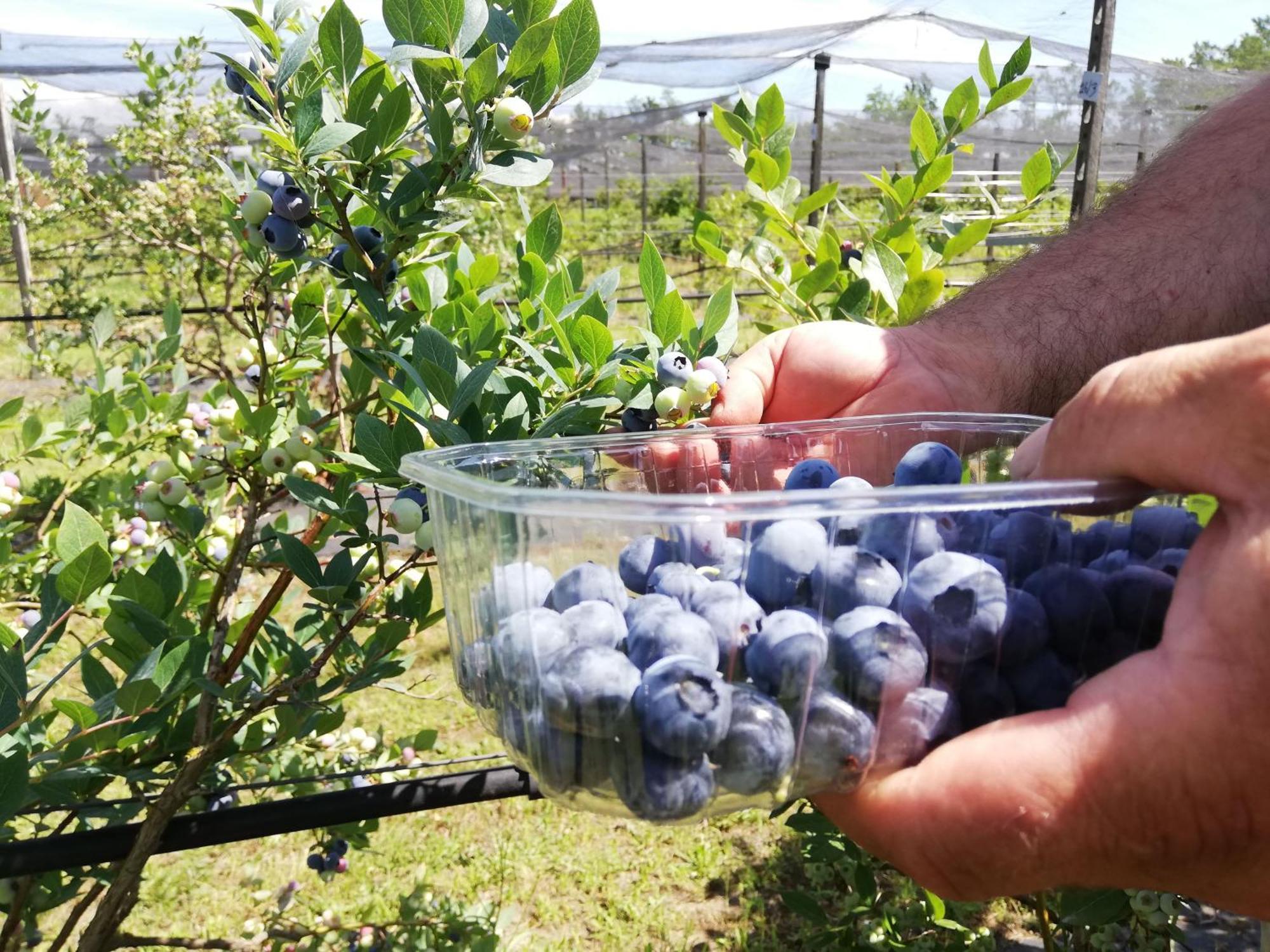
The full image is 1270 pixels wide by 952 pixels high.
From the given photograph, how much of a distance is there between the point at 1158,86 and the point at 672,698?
9237mm

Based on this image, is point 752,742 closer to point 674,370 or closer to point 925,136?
point 674,370

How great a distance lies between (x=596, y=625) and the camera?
1.58ft

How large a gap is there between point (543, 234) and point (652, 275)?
14 centimetres

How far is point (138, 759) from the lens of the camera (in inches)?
38.5

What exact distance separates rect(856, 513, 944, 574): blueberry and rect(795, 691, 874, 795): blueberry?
0.07 m

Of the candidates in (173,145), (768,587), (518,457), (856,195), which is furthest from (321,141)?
(856,195)

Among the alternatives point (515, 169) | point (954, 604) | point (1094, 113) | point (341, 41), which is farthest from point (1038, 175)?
point (1094, 113)

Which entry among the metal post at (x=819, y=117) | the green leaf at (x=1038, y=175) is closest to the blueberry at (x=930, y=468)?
the green leaf at (x=1038, y=175)

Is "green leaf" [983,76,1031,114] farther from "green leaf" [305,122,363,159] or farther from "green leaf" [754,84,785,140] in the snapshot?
"green leaf" [305,122,363,159]

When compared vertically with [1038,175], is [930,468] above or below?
below

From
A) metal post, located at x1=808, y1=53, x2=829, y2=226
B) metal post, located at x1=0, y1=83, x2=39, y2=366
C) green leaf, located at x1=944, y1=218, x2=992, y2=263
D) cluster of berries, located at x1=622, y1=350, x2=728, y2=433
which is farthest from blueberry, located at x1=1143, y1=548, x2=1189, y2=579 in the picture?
metal post, located at x1=808, y1=53, x2=829, y2=226

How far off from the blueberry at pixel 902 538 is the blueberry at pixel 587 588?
0.39 ft

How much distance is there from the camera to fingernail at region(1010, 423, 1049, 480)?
552 mm

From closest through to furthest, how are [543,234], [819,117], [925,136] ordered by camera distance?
[543,234] → [925,136] → [819,117]
